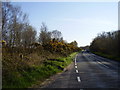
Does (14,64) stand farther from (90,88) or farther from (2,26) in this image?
(2,26)

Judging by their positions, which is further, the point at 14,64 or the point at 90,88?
the point at 14,64

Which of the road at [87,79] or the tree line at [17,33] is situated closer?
the road at [87,79]

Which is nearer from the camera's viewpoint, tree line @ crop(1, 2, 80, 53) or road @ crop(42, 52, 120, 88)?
road @ crop(42, 52, 120, 88)

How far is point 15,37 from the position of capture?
24891 millimetres

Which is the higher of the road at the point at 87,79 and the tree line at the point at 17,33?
the tree line at the point at 17,33

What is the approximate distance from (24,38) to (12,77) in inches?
815

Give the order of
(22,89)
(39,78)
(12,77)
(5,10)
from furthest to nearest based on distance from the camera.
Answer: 1. (5,10)
2. (39,78)
3. (12,77)
4. (22,89)

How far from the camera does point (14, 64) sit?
10453mm

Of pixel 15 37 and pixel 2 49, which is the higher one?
pixel 15 37

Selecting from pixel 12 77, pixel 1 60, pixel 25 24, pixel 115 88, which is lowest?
pixel 115 88

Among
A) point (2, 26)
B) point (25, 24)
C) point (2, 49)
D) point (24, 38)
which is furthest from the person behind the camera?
point (25, 24)

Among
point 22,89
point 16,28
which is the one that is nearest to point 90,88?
point 22,89

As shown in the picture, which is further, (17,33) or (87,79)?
(17,33)

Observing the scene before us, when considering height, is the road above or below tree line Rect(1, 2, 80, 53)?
below
